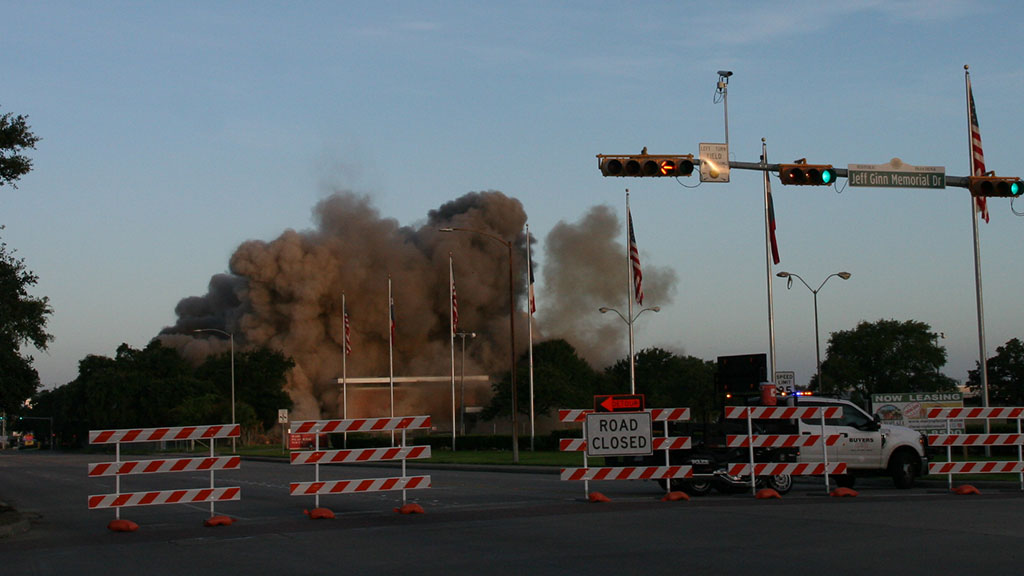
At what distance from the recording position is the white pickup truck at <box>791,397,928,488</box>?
68.5ft

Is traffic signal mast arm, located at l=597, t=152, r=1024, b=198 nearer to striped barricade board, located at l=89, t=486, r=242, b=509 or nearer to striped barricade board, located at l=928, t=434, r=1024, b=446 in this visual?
striped barricade board, located at l=928, t=434, r=1024, b=446

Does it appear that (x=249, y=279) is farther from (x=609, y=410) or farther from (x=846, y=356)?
(x=609, y=410)

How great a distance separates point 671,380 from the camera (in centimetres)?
9050

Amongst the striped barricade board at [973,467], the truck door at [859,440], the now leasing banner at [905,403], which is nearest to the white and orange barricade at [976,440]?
the striped barricade board at [973,467]

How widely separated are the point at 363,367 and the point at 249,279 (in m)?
13.2

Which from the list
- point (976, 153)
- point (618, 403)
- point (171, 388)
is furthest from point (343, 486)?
point (171, 388)

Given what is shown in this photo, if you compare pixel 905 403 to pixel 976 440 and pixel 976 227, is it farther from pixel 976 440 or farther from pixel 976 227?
pixel 976 440

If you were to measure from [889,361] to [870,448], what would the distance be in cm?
7175

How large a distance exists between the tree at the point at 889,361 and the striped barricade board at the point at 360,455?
7553 centimetres

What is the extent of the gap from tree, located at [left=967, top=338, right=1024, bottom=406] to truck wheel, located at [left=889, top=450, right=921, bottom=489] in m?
62.4

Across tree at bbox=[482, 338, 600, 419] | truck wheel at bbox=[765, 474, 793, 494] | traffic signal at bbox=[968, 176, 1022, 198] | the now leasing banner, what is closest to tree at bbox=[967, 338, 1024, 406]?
tree at bbox=[482, 338, 600, 419]

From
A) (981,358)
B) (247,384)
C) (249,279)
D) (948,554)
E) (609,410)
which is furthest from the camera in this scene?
(249,279)

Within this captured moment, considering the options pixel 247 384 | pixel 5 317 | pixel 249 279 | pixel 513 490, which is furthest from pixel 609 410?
pixel 249 279

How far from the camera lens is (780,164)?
22.6 metres
